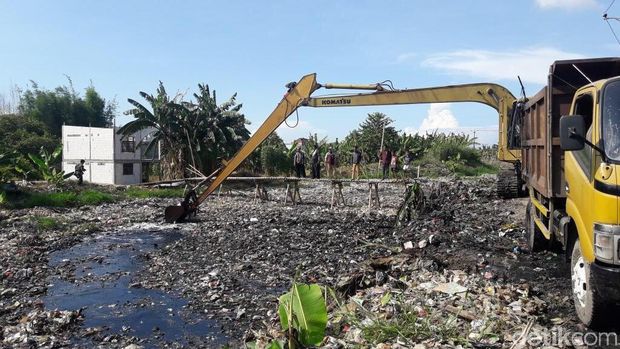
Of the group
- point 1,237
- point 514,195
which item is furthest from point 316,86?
point 1,237

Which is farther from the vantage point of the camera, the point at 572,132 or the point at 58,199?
the point at 58,199

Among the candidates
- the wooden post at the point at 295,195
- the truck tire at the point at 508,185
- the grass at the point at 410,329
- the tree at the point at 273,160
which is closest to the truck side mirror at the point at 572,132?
A: the grass at the point at 410,329

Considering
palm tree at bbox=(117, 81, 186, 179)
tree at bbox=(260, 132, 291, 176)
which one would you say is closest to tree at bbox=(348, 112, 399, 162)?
tree at bbox=(260, 132, 291, 176)

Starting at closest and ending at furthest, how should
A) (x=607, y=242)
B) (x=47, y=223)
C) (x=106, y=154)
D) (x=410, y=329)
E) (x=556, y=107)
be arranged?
(x=607, y=242), (x=410, y=329), (x=556, y=107), (x=47, y=223), (x=106, y=154)

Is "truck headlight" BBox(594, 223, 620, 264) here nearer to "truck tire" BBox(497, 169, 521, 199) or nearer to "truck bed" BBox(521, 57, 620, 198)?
"truck bed" BBox(521, 57, 620, 198)

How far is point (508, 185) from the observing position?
14477 millimetres

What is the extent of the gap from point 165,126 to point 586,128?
23.6m

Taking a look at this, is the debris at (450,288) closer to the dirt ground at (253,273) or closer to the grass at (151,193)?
the dirt ground at (253,273)

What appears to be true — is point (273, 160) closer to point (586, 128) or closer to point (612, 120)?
point (586, 128)

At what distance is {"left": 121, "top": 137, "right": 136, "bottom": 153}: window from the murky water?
16276mm

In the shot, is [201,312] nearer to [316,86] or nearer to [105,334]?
[105,334]

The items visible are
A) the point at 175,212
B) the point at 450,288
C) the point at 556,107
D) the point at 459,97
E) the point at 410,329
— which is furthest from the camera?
the point at 175,212

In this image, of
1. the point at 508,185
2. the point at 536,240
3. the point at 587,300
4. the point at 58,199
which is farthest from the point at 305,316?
the point at 58,199

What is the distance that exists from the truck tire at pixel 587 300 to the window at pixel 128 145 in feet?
86.4
